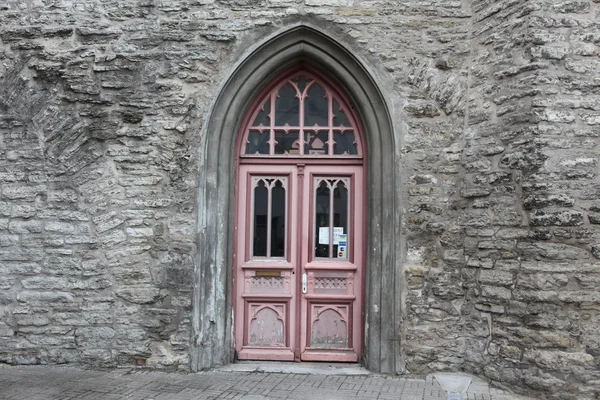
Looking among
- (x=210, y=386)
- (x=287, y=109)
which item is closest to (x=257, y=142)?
(x=287, y=109)

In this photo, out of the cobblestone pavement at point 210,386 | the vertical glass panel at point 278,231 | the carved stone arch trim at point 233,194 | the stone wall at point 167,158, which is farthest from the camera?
the vertical glass panel at point 278,231

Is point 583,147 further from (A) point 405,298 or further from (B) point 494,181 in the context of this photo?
(A) point 405,298

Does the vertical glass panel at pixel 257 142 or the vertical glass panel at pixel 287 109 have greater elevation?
the vertical glass panel at pixel 287 109

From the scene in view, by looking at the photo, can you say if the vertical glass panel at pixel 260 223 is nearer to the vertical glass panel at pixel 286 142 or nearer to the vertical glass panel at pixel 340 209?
the vertical glass panel at pixel 286 142

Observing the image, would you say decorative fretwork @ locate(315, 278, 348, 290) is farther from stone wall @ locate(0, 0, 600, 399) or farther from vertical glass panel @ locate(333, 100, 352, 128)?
vertical glass panel @ locate(333, 100, 352, 128)

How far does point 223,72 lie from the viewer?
5.63 metres

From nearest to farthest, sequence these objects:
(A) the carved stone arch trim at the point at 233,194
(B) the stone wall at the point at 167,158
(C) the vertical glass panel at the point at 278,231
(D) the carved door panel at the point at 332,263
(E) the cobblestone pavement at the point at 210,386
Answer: (E) the cobblestone pavement at the point at 210,386 → (B) the stone wall at the point at 167,158 → (A) the carved stone arch trim at the point at 233,194 → (D) the carved door panel at the point at 332,263 → (C) the vertical glass panel at the point at 278,231

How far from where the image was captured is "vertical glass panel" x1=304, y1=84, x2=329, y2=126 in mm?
5977

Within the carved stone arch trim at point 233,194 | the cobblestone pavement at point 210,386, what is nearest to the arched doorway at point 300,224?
the carved stone arch trim at point 233,194

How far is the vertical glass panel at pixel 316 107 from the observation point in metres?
5.98

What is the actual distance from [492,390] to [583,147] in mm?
2303

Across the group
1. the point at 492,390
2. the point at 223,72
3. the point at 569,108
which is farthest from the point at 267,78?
the point at 492,390

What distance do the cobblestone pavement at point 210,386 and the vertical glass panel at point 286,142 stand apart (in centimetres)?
233

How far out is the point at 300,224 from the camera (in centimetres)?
589
